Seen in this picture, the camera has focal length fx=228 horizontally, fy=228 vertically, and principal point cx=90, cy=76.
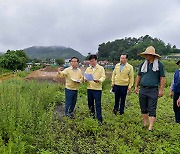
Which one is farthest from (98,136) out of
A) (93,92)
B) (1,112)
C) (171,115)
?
(171,115)

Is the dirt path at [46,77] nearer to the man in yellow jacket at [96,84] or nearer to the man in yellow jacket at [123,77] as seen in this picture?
the man in yellow jacket at [123,77]

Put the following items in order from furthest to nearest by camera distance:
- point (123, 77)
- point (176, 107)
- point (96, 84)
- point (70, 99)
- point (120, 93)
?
point (120, 93)
point (123, 77)
point (70, 99)
point (176, 107)
point (96, 84)

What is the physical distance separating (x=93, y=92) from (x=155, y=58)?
142cm

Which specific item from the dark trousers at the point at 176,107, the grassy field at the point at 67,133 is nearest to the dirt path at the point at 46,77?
the grassy field at the point at 67,133

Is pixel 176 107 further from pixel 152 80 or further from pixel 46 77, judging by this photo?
pixel 46 77

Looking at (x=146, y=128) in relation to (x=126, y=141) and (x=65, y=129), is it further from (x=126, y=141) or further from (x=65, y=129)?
(x=65, y=129)

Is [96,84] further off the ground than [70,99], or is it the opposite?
[96,84]

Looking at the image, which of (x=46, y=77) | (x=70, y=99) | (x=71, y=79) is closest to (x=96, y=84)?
(x=71, y=79)

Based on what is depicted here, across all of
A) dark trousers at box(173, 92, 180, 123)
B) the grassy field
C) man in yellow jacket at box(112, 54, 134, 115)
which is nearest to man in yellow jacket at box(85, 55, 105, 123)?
the grassy field

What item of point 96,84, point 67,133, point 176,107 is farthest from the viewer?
point 176,107

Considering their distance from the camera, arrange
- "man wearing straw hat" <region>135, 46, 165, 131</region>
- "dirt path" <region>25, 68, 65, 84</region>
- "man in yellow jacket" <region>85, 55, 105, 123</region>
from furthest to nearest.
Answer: "dirt path" <region>25, 68, 65, 84</region>
"man in yellow jacket" <region>85, 55, 105, 123</region>
"man wearing straw hat" <region>135, 46, 165, 131</region>

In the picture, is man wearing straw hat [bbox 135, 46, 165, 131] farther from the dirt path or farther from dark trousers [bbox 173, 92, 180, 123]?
the dirt path

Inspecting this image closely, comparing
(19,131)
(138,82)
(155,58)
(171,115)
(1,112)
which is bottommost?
(171,115)

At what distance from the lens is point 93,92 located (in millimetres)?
4758
